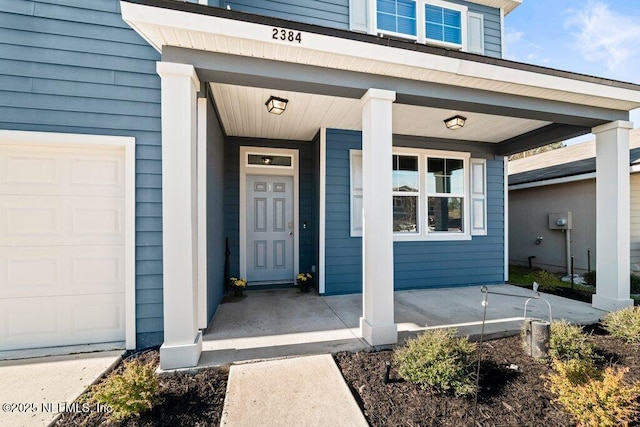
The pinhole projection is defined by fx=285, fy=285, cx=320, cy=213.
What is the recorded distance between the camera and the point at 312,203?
202 inches

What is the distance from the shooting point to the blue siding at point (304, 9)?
390 cm

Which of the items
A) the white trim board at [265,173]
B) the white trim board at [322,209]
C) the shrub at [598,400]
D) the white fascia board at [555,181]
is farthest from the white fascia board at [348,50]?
the white fascia board at [555,181]

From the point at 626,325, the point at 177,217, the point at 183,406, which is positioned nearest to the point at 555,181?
the point at 626,325

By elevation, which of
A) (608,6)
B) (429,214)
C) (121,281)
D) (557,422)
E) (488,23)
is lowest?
(557,422)

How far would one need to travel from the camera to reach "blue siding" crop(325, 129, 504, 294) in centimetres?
461

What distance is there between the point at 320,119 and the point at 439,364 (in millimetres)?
3311

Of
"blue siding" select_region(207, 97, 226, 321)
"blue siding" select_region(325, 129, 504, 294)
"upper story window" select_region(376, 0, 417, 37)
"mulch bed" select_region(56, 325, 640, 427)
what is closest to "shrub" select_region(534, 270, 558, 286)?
"blue siding" select_region(325, 129, 504, 294)

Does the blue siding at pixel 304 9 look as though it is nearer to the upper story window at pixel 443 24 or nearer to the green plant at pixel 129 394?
the upper story window at pixel 443 24

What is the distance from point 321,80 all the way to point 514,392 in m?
2.96

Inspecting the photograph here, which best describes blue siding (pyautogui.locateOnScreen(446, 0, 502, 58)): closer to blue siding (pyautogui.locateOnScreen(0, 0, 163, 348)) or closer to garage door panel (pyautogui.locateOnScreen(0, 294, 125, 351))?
blue siding (pyautogui.locateOnScreen(0, 0, 163, 348))

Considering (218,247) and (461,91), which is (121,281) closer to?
(218,247)

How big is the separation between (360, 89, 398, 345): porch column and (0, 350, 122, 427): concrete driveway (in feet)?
7.75

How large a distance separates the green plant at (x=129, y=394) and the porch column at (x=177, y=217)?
1.42ft

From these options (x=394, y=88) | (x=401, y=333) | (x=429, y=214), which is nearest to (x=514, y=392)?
(x=401, y=333)
